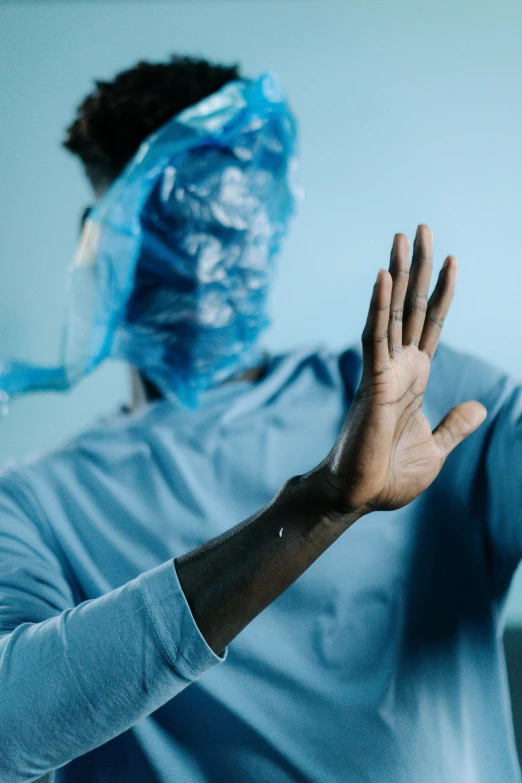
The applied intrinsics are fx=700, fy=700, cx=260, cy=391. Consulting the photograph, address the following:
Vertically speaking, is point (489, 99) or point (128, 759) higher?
point (489, 99)

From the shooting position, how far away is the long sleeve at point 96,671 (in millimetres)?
557

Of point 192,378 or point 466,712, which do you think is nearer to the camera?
point 466,712

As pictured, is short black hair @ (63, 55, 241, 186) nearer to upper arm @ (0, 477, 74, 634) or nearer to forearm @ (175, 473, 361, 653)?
upper arm @ (0, 477, 74, 634)

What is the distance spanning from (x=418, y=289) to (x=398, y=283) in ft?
0.14

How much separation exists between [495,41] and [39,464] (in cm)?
107

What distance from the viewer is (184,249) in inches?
36.0

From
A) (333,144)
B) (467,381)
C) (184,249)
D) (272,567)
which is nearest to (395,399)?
(272,567)

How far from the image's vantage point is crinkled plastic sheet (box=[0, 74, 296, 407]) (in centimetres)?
88

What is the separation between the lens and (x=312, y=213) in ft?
4.38

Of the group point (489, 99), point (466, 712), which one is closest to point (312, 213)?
point (489, 99)

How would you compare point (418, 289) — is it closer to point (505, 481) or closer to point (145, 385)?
point (505, 481)

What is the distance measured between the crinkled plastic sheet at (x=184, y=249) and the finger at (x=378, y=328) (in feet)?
1.35

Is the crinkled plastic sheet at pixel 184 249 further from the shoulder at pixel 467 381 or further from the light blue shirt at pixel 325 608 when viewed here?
the shoulder at pixel 467 381

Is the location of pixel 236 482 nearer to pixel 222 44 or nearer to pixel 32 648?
pixel 32 648
